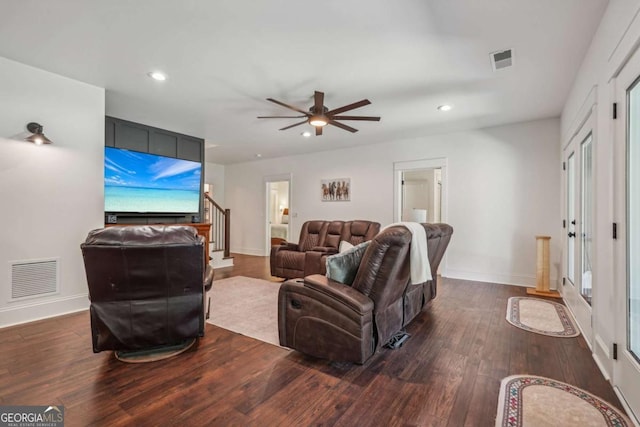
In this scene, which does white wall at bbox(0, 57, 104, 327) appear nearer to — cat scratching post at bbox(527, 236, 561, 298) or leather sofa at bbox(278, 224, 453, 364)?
leather sofa at bbox(278, 224, 453, 364)

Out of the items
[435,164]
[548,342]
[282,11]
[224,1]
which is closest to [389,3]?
[282,11]

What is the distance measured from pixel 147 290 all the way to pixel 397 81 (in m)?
3.20

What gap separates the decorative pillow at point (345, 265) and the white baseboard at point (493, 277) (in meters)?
3.60

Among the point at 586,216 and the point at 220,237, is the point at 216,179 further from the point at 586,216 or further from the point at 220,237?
the point at 586,216

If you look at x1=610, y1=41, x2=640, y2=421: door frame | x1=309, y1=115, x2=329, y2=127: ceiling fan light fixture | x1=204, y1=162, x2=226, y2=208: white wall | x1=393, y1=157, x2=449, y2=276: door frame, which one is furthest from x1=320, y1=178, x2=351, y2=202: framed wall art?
x1=610, y1=41, x2=640, y2=421: door frame

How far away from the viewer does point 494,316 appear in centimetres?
320

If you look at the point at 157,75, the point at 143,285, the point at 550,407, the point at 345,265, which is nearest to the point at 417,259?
the point at 345,265

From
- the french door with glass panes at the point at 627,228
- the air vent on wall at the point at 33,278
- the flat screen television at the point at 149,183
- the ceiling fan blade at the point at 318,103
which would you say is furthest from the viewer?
the flat screen television at the point at 149,183

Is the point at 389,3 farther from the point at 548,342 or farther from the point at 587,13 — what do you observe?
the point at 548,342

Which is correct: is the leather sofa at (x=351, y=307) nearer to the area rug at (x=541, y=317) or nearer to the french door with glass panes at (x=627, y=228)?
the french door with glass panes at (x=627, y=228)

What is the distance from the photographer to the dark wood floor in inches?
62.1

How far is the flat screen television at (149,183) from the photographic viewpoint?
4230 mm

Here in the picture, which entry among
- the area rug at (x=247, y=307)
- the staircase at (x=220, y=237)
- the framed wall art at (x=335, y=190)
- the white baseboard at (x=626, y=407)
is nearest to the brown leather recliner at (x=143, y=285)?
the area rug at (x=247, y=307)

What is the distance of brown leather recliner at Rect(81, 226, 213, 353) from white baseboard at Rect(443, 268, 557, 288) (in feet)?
14.7
